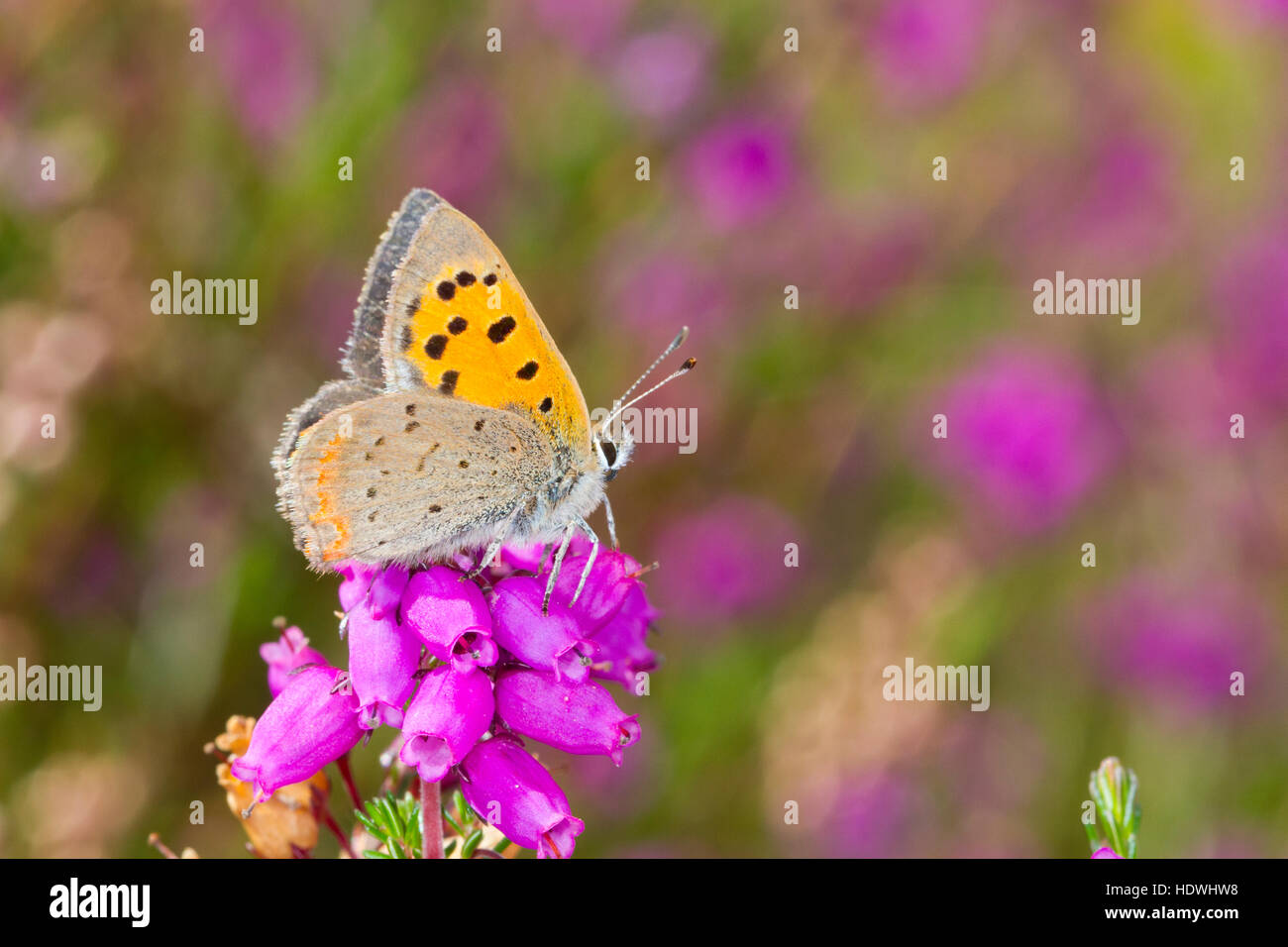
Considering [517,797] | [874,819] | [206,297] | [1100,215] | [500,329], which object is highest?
[1100,215]

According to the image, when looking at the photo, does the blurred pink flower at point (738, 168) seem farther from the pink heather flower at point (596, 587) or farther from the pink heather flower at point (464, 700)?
the pink heather flower at point (464, 700)

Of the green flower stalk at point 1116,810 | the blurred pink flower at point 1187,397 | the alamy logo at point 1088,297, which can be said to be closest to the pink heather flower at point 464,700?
the green flower stalk at point 1116,810

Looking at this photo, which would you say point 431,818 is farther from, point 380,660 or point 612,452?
point 612,452

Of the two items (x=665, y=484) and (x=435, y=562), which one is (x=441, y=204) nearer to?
(x=435, y=562)

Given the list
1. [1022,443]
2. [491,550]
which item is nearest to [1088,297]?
[1022,443]

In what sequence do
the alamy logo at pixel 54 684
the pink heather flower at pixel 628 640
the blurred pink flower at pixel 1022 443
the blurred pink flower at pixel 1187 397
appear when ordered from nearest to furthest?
the pink heather flower at pixel 628 640, the alamy logo at pixel 54 684, the blurred pink flower at pixel 1187 397, the blurred pink flower at pixel 1022 443

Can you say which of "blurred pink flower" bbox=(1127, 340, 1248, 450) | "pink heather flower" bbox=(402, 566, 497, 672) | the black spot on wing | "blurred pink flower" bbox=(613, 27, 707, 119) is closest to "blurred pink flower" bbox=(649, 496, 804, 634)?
"blurred pink flower" bbox=(1127, 340, 1248, 450)

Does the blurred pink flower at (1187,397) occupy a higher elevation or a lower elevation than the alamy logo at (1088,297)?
lower
